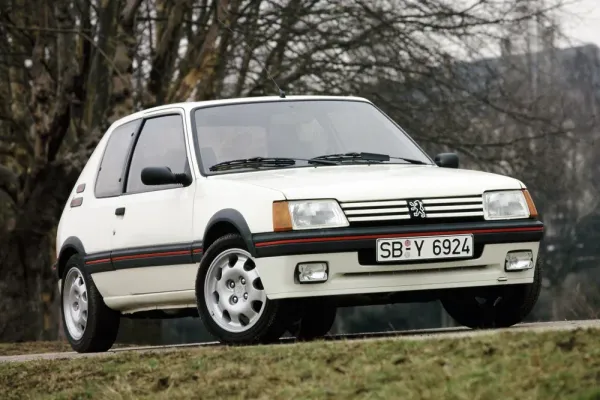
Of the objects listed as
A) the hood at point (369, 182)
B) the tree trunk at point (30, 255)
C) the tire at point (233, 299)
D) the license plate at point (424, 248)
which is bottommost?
the tree trunk at point (30, 255)

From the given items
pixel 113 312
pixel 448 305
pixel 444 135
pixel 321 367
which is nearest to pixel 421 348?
pixel 321 367

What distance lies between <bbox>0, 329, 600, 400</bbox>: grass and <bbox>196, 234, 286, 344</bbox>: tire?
609 millimetres

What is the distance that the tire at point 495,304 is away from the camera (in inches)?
374

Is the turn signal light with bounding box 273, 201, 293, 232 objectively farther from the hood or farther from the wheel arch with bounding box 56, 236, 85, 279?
the wheel arch with bounding box 56, 236, 85, 279

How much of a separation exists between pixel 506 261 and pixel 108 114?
12.0 meters

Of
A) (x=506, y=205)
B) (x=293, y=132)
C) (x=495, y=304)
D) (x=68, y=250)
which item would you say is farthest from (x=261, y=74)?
(x=506, y=205)

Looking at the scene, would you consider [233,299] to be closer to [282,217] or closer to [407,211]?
[282,217]

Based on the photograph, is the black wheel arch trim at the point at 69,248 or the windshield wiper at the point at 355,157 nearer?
A: the windshield wiper at the point at 355,157

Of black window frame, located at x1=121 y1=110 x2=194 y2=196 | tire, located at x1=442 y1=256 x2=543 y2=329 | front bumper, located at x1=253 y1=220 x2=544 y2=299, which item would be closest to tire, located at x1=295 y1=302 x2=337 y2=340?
tire, located at x1=442 y1=256 x2=543 y2=329

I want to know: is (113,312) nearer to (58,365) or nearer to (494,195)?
(58,365)

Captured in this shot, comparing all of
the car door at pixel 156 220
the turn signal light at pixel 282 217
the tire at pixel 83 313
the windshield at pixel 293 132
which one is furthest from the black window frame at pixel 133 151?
the turn signal light at pixel 282 217

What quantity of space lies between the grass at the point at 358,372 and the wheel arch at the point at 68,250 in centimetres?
272

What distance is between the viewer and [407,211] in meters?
8.78

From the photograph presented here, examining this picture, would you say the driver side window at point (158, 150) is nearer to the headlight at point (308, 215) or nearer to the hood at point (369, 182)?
the hood at point (369, 182)
